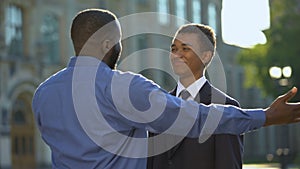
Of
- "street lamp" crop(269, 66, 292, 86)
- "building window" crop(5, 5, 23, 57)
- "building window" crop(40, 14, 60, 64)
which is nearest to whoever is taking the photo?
"street lamp" crop(269, 66, 292, 86)

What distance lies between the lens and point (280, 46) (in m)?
37.8

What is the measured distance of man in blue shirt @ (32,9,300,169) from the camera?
3.30 meters

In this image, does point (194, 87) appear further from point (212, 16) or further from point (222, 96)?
point (212, 16)

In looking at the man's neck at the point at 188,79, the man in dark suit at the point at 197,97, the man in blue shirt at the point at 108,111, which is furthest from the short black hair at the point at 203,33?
the man in blue shirt at the point at 108,111

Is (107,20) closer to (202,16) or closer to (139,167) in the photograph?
(139,167)

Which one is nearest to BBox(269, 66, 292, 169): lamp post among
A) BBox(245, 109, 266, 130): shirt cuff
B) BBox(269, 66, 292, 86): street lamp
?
BBox(269, 66, 292, 86): street lamp

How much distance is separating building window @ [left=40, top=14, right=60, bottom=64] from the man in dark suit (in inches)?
1378

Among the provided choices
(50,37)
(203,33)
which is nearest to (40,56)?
(50,37)

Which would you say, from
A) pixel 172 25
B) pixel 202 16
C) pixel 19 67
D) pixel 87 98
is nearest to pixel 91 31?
pixel 87 98

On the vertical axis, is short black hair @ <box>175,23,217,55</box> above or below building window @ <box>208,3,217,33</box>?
above

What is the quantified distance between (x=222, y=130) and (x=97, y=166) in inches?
23.0

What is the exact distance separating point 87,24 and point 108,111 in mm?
452

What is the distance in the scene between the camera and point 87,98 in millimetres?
3443

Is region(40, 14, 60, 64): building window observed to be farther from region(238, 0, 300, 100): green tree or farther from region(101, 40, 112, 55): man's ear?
region(101, 40, 112, 55): man's ear
